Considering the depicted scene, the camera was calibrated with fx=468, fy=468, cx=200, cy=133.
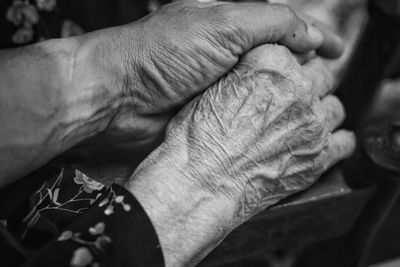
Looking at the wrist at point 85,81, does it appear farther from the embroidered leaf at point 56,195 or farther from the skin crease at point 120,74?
the embroidered leaf at point 56,195

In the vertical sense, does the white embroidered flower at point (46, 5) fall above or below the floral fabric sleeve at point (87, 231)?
above

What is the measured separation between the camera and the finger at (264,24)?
0.93 meters

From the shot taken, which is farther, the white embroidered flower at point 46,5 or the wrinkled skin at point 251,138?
the white embroidered flower at point 46,5

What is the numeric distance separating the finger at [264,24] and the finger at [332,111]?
147 millimetres

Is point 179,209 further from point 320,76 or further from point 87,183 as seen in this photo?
point 320,76

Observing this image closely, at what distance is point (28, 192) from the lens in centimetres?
93

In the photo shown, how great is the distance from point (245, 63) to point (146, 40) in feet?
0.68

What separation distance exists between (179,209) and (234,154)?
16cm

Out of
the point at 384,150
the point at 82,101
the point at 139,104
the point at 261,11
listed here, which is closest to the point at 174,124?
the point at 139,104

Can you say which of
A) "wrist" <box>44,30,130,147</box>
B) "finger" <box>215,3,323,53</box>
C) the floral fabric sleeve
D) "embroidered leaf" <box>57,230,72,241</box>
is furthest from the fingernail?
"embroidered leaf" <box>57,230,72,241</box>

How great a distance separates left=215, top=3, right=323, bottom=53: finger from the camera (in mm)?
933

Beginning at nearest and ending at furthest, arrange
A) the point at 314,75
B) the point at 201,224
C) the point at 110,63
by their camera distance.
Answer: the point at 201,224 → the point at 110,63 → the point at 314,75

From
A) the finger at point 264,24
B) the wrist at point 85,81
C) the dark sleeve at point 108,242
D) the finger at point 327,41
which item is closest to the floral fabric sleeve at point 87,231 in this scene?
the dark sleeve at point 108,242

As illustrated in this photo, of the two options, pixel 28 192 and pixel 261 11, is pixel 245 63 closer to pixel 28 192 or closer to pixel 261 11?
pixel 261 11
